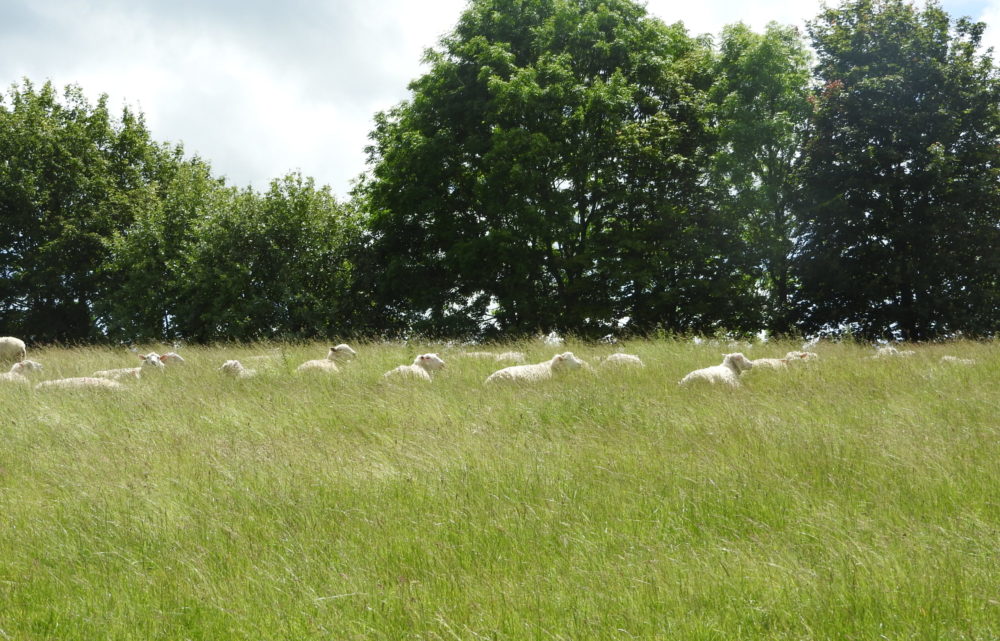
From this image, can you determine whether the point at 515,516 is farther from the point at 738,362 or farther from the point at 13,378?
the point at 13,378

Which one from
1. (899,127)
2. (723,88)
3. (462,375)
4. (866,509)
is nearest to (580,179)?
(723,88)

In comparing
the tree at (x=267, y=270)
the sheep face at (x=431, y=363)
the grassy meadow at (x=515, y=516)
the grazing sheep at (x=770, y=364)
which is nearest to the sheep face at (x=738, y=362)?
the grazing sheep at (x=770, y=364)

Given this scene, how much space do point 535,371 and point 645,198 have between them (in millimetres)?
14658

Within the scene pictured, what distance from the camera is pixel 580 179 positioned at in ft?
81.7

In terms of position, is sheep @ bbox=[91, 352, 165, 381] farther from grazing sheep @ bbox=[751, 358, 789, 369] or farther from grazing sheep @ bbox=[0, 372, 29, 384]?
grazing sheep @ bbox=[751, 358, 789, 369]

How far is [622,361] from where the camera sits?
1248 cm

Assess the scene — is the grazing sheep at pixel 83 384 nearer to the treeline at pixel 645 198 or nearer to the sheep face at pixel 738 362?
the sheep face at pixel 738 362

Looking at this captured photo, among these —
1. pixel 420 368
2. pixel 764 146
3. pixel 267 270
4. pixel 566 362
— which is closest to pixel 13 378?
pixel 420 368

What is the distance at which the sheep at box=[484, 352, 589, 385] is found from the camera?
11406 millimetres

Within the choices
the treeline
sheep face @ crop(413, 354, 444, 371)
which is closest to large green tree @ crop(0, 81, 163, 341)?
the treeline

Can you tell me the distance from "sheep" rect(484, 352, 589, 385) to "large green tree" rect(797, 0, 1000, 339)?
47.6 feet

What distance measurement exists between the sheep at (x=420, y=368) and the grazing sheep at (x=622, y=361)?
258cm

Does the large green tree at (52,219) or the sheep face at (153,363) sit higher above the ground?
the large green tree at (52,219)

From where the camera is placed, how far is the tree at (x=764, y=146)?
24578 millimetres
